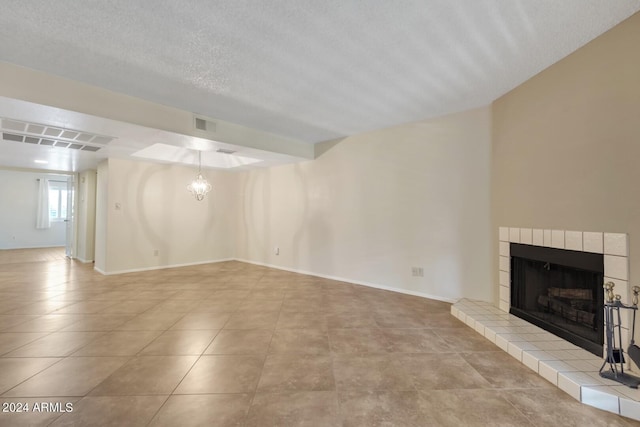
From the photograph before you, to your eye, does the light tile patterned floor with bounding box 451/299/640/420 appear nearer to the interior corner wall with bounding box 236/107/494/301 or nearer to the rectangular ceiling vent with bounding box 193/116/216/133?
the interior corner wall with bounding box 236/107/494/301

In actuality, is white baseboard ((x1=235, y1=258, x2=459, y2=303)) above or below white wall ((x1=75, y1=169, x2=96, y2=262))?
below

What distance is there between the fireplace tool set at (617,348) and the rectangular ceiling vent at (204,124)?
4.34 m

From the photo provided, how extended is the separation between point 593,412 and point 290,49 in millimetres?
3258

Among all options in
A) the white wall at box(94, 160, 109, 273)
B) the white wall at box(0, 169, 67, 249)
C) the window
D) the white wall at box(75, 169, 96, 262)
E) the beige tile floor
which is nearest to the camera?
the beige tile floor

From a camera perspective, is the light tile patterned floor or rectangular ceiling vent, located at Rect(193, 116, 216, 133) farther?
rectangular ceiling vent, located at Rect(193, 116, 216, 133)

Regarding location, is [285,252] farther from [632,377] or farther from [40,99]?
[632,377]

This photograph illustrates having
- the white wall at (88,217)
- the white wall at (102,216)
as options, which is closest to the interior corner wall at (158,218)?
the white wall at (102,216)

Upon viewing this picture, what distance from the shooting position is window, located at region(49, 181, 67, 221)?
9.19 metres

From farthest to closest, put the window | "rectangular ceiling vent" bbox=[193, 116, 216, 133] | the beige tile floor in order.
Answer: the window → "rectangular ceiling vent" bbox=[193, 116, 216, 133] → the beige tile floor

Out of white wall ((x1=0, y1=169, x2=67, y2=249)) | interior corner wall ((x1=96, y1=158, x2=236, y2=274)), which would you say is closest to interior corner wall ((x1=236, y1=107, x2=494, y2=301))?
interior corner wall ((x1=96, y1=158, x2=236, y2=274))

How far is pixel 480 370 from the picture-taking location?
1.98m

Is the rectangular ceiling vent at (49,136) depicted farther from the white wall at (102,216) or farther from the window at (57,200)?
the window at (57,200)

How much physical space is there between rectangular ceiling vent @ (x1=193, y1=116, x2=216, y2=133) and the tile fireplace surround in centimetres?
399

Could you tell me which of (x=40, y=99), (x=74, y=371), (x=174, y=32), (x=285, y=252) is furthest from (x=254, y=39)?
(x=285, y=252)
